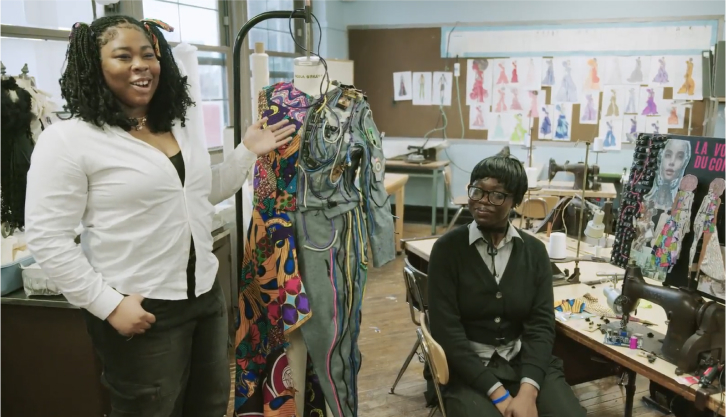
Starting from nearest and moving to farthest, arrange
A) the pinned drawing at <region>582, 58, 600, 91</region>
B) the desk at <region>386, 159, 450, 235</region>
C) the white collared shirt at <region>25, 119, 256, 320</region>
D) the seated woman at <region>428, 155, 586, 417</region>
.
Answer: the white collared shirt at <region>25, 119, 256, 320</region>
the seated woman at <region>428, 155, 586, 417</region>
the desk at <region>386, 159, 450, 235</region>
the pinned drawing at <region>582, 58, 600, 91</region>

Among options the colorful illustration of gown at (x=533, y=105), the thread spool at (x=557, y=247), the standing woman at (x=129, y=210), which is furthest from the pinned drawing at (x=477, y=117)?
the standing woman at (x=129, y=210)

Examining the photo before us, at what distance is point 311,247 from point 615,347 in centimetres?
97

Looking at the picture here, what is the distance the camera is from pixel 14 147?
2.09 meters

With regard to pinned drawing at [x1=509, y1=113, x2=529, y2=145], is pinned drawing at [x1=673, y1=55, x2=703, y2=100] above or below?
above

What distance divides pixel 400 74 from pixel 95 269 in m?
4.99

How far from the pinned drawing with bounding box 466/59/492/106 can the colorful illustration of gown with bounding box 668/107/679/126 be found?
66.0 inches

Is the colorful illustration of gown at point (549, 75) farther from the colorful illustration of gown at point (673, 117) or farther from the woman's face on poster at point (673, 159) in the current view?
the woman's face on poster at point (673, 159)

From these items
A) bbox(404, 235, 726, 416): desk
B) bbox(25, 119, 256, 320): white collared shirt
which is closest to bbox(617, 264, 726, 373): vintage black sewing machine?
bbox(404, 235, 726, 416): desk

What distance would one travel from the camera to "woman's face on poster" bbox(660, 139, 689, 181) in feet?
5.57

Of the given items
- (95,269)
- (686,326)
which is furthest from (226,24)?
(686,326)

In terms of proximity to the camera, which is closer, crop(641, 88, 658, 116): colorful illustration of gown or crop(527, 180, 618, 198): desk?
crop(527, 180, 618, 198): desk

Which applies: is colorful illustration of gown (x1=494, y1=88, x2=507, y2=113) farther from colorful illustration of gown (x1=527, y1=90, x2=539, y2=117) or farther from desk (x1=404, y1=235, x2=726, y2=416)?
desk (x1=404, y1=235, x2=726, y2=416)

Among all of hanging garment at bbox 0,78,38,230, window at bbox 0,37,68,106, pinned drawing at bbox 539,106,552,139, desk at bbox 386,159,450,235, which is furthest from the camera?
pinned drawing at bbox 539,106,552,139

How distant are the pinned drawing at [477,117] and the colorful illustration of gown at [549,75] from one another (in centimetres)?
62
